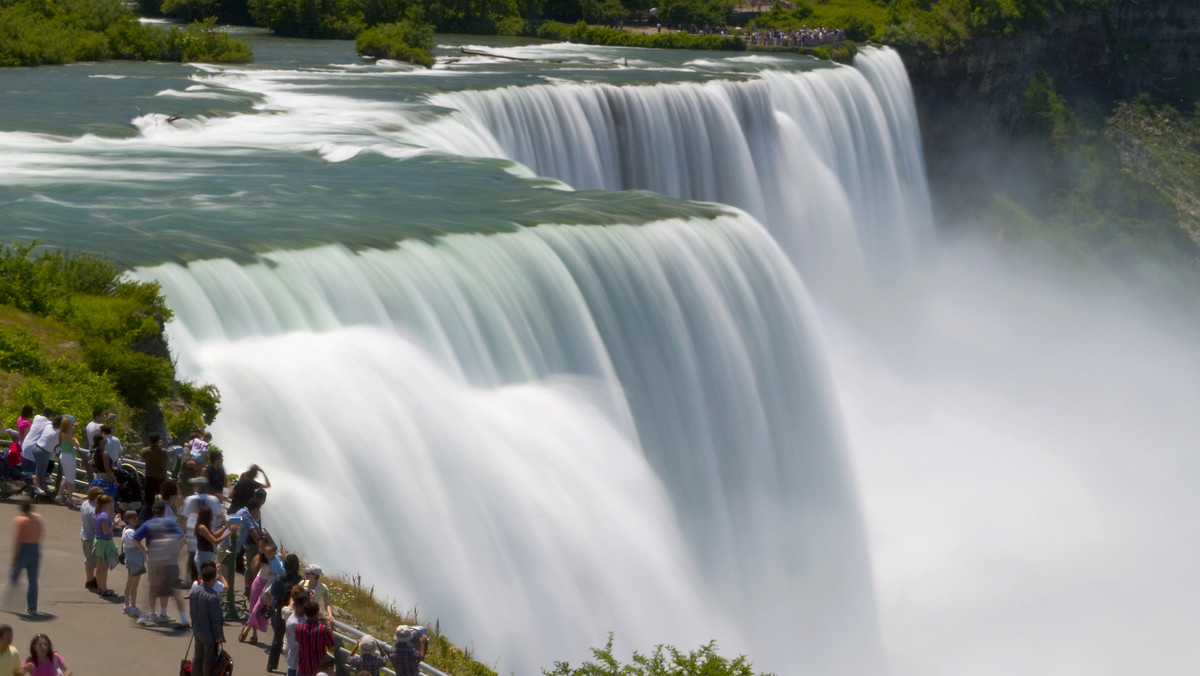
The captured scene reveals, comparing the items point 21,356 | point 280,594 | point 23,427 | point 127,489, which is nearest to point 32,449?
point 23,427

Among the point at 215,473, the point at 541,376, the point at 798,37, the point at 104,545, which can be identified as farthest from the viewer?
the point at 798,37

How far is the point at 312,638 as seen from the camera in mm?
9938

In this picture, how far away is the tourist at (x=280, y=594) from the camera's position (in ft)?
35.2

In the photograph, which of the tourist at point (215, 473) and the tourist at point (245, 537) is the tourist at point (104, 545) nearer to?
the tourist at point (215, 473)

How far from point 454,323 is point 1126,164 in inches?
2090

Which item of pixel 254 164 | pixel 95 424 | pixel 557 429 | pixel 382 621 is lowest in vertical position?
pixel 382 621

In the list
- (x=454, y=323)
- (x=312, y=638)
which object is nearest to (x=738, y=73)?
(x=454, y=323)

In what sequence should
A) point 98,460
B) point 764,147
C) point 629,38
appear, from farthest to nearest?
point 629,38 < point 764,147 < point 98,460

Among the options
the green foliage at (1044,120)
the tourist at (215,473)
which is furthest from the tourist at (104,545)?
the green foliage at (1044,120)

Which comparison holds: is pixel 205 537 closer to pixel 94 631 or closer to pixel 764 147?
pixel 94 631

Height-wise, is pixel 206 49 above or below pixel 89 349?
above

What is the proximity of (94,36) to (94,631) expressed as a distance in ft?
113

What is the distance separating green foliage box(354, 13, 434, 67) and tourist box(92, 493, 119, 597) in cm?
3327

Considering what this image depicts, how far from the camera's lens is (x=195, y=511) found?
1175 centimetres
